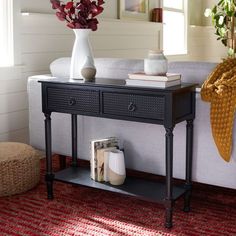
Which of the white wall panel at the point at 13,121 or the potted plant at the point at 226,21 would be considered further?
the potted plant at the point at 226,21

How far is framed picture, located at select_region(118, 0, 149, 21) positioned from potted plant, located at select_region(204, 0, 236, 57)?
Answer: 0.85m

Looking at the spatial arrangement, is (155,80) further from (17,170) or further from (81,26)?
(17,170)

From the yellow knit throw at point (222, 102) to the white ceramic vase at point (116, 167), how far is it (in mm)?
536

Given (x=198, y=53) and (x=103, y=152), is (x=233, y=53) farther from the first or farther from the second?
(x=103, y=152)

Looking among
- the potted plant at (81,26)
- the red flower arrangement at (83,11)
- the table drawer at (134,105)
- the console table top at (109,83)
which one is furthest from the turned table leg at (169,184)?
the red flower arrangement at (83,11)

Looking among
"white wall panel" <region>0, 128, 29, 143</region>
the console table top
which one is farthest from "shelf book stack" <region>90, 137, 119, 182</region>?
"white wall panel" <region>0, 128, 29, 143</region>

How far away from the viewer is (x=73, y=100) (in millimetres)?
2670

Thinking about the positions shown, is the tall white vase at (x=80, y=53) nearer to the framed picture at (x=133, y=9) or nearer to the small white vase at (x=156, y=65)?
the small white vase at (x=156, y=65)

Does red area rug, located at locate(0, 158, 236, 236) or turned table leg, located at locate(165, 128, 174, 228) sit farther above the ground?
turned table leg, located at locate(165, 128, 174, 228)

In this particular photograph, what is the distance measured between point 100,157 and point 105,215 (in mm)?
332

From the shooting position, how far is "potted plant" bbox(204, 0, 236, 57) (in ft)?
18.8

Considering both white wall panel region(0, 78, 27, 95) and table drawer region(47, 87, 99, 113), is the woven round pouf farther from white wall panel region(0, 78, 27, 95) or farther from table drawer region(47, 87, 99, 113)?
white wall panel region(0, 78, 27, 95)

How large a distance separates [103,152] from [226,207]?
0.76 meters

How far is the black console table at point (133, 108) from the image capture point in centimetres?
237
